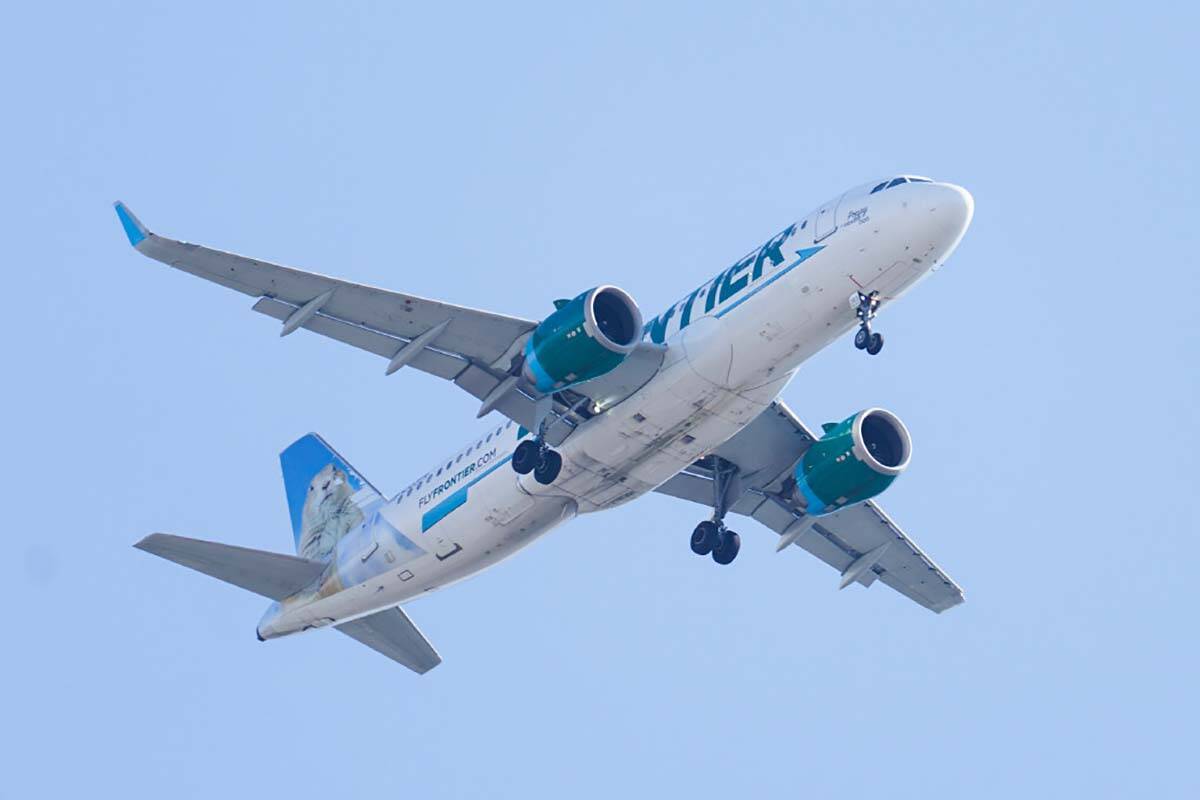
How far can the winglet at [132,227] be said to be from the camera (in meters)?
36.7

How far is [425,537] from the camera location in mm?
41688

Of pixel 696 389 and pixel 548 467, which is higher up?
pixel 696 389

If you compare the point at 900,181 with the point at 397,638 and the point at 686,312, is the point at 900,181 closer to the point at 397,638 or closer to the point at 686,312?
the point at 686,312

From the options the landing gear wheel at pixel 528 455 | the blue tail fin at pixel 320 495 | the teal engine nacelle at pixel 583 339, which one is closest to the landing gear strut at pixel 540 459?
the landing gear wheel at pixel 528 455

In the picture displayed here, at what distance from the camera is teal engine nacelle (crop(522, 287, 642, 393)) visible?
36562 mm

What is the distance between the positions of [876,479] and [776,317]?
6.55 metres

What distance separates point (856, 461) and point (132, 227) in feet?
54.4

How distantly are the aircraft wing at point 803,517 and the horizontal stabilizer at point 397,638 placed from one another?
295 inches

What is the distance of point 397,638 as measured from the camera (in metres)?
46.3

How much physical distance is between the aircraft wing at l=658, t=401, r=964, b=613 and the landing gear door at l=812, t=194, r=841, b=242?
22.4 feet

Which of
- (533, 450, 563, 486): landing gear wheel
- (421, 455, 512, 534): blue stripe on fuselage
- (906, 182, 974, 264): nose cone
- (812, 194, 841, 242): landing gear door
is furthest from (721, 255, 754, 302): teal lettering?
(421, 455, 512, 534): blue stripe on fuselage

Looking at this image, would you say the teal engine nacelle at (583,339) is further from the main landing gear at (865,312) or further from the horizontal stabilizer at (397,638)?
the horizontal stabilizer at (397,638)

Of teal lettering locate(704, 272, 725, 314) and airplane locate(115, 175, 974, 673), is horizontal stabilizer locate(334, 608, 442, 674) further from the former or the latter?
teal lettering locate(704, 272, 725, 314)

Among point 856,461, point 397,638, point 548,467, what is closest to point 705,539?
point 856,461
